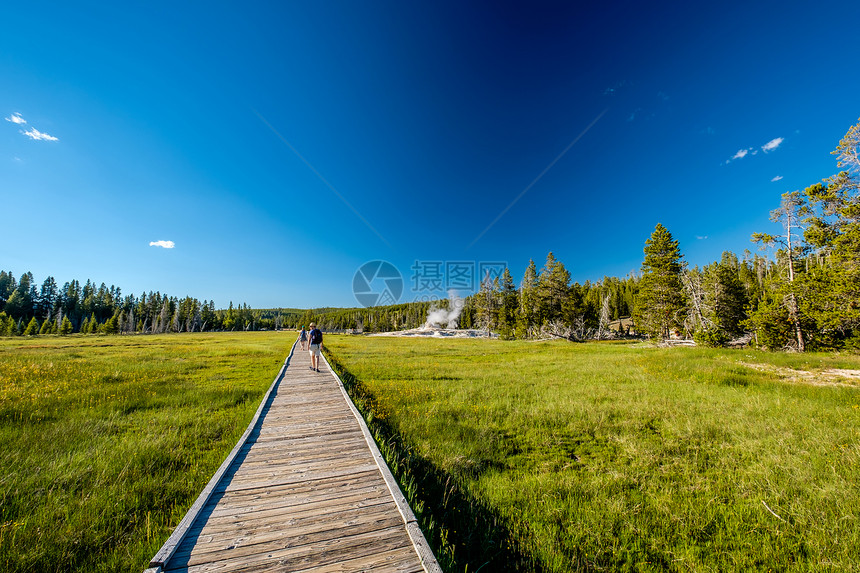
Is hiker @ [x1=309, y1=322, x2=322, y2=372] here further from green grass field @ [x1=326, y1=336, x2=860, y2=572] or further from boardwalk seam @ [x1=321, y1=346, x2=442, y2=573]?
boardwalk seam @ [x1=321, y1=346, x2=442, y2=573]

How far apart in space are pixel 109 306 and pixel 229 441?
128086 millimetres

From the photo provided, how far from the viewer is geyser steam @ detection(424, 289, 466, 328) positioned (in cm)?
9619

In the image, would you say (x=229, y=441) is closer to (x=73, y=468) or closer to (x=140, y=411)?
(x=73, y=468)

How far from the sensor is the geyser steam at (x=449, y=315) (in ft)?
316

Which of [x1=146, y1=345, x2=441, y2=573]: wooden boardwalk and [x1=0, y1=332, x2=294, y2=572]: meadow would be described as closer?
[x1=146, y1=345, x2=441, y2=573]: wooden boardwalk

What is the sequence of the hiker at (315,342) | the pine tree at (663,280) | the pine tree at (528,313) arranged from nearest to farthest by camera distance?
1. the hiker at (315,342)
2. the pine tree at (663,280)
3. the pine tree at (528,313)

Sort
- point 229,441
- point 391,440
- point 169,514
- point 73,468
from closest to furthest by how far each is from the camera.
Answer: point 169,514 → point 73,468 → point 229,441 → point 391,440

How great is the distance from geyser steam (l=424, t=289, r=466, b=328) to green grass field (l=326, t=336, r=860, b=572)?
84.1m

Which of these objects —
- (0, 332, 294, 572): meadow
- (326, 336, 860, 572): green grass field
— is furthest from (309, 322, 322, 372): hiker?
(326, 336, 860, 572): green grass field

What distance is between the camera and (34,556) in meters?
3.24

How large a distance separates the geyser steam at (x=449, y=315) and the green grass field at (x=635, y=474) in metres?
84.1

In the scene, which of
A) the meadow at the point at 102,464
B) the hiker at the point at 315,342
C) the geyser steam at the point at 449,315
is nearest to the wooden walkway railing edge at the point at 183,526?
the meadow at the point at 102,464

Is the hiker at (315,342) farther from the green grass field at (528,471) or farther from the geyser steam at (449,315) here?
the geyser steam at (449,315)

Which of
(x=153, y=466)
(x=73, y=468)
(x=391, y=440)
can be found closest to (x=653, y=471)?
(x=391, y=440)
